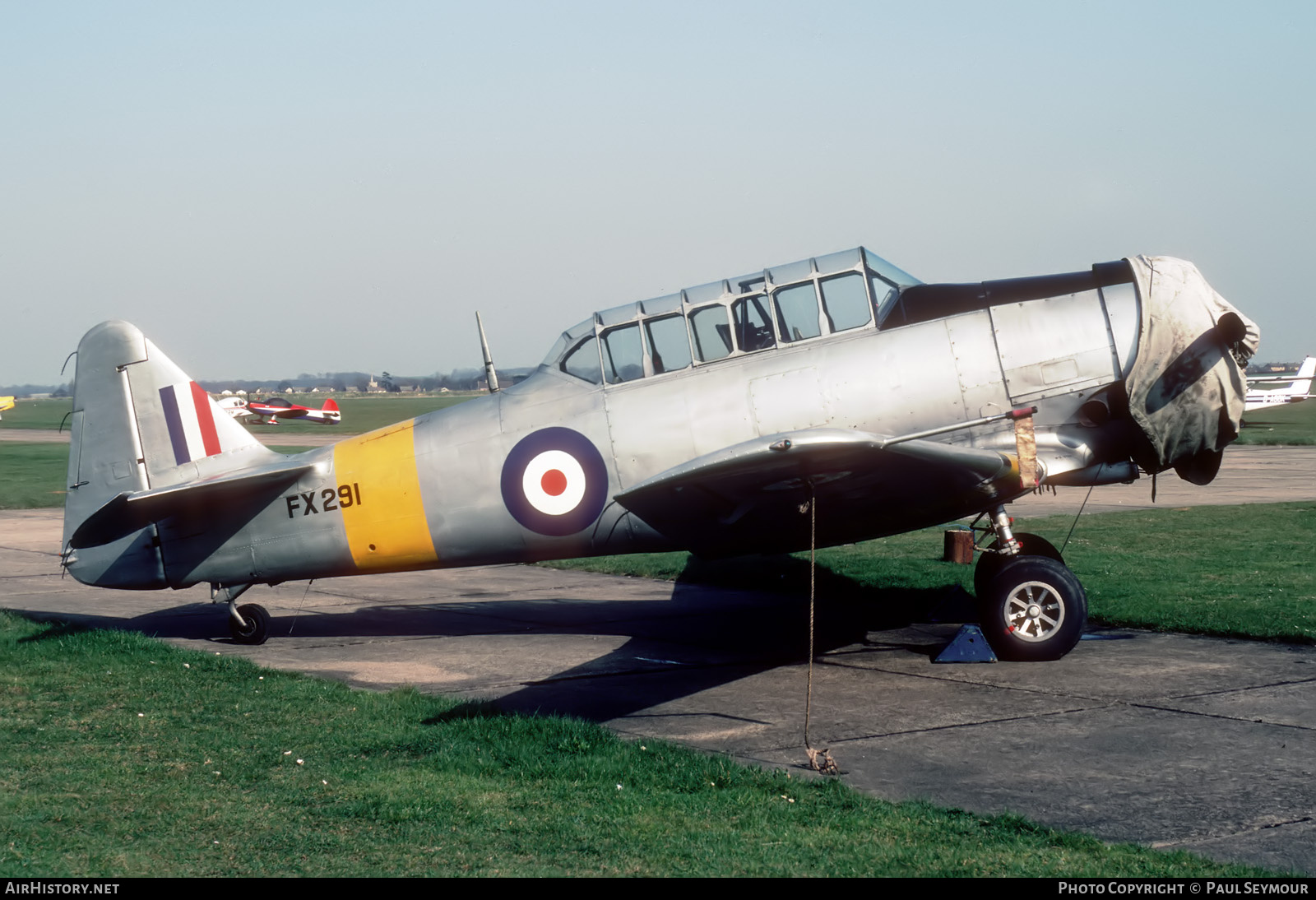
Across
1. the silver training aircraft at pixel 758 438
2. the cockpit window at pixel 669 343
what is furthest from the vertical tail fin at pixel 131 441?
the cockpit window at pixel 669 343

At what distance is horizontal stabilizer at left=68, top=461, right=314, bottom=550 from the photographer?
32.6 ft

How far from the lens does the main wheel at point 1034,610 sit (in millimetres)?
8750

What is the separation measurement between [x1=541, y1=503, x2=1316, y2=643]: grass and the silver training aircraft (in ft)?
4.64

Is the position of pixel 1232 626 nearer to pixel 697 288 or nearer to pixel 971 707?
pixel 971 707

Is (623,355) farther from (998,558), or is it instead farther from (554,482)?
(998,558)

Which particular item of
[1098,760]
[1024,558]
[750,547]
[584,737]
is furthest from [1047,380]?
[584,737]

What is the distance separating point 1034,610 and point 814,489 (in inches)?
88.6

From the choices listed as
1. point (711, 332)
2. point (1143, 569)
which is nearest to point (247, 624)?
point (711, 332)

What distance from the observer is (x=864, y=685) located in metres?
8.37

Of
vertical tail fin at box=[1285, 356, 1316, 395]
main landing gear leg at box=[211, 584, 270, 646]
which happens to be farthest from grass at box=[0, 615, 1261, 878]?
vertical tail fin at box=[1285, 356, 1316, 395]

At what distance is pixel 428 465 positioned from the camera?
10109 millimetres

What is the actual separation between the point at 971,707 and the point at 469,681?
3779 mm

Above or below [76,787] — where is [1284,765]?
below

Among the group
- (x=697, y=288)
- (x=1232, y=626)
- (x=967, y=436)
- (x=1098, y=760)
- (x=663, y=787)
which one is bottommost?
(x=1232, y=626)
